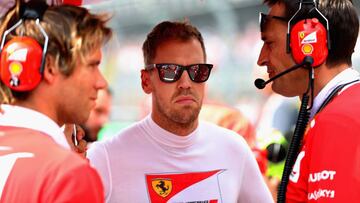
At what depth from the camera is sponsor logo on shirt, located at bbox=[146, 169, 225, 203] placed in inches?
147

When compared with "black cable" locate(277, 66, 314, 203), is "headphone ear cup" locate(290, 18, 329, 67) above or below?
above

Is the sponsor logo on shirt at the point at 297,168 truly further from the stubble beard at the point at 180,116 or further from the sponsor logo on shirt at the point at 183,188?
the stubble beard at the point at 180,116

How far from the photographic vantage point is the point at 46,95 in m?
2.56

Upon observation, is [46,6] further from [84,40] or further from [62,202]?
[62,202]

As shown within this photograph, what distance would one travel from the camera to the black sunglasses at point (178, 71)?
3.95m

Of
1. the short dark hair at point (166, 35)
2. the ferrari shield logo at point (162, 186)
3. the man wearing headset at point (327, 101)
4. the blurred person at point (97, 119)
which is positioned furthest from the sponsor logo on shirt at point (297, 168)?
the blurred person at point (97, 119)

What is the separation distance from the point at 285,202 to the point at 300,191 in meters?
0.13

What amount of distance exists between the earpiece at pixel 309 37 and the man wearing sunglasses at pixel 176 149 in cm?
86

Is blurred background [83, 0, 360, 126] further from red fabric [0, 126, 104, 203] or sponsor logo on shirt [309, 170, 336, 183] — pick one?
red fabric [0, 126, 104, 203]

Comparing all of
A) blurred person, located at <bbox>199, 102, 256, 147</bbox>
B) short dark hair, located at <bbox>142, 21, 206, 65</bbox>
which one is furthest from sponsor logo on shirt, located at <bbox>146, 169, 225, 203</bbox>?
blurred person, located at <bbox>199, 102, 256, 147</bbox>

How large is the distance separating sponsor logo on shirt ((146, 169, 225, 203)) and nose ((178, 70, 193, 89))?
44 cm

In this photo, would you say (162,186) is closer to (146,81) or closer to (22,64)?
(146,81)

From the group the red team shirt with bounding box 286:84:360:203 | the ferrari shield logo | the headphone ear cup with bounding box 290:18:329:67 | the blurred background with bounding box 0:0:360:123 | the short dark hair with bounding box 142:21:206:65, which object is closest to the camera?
the red team shirt with bounding box 286:84:360:203

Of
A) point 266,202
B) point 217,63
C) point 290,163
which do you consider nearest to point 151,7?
point 217,63
